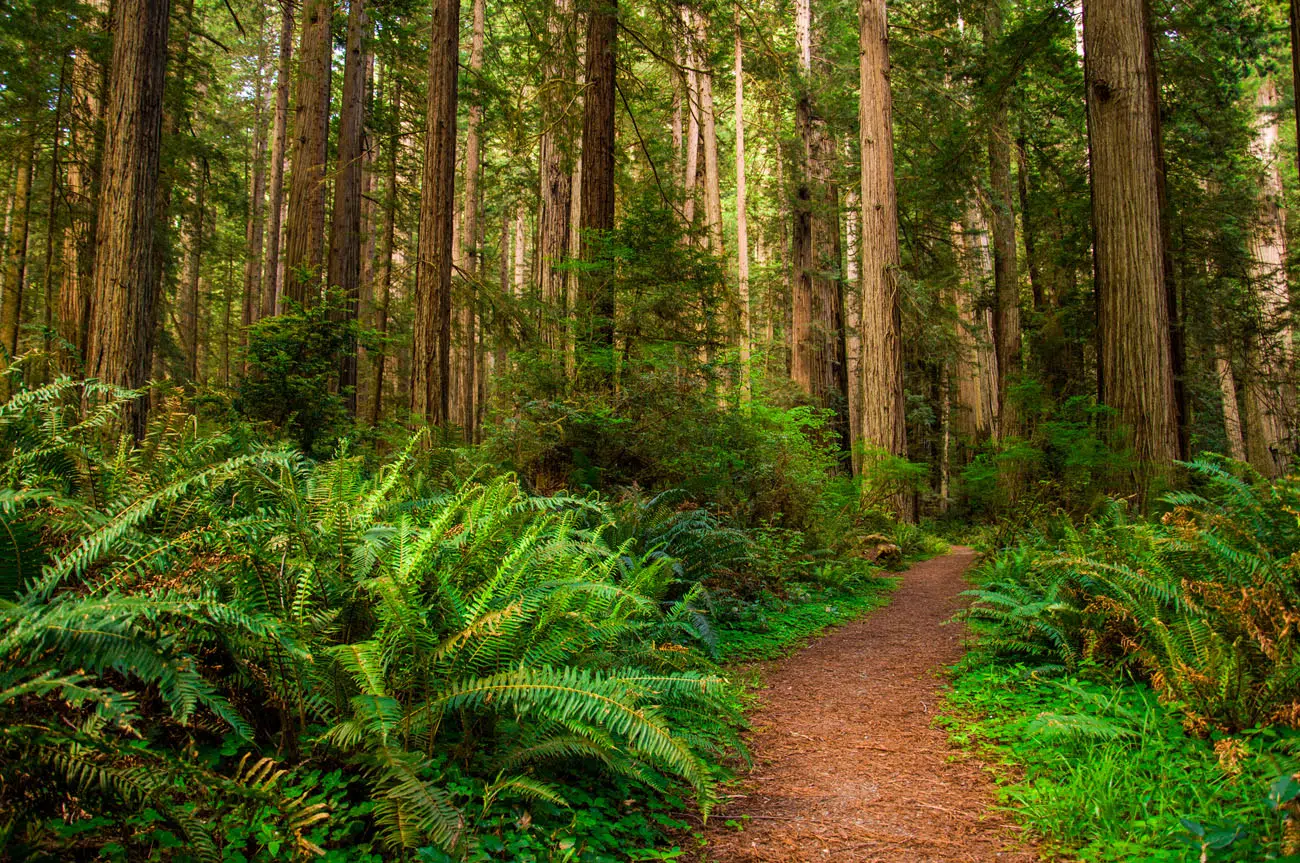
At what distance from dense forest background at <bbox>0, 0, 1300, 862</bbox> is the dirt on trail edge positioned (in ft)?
0.74

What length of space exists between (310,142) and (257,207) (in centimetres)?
1531

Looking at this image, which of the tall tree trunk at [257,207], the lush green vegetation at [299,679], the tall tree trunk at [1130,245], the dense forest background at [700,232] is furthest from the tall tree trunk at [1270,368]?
the tall tree trunk at [257,207]

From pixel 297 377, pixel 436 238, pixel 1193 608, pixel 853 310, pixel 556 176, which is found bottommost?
pixel 1193 608

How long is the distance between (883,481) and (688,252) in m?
4.94

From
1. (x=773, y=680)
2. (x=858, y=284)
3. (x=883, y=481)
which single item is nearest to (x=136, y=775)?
(x=773, y=680)

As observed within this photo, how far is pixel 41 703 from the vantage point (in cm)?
187

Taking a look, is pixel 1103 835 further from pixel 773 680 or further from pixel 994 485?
pixel 994 485

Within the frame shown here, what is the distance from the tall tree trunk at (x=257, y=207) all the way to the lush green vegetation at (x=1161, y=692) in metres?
19.9

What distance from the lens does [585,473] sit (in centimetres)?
699

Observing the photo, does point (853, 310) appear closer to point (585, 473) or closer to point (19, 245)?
point (585, 473)

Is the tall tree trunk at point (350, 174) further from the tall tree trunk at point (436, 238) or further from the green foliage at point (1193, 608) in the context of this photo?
the green foliage at point (1193, 608)

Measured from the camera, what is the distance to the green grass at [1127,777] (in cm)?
205

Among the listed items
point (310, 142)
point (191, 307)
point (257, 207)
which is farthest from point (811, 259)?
point (191, 307)

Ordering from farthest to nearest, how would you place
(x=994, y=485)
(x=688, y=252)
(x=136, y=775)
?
(x=994, y=485) < (x=688, y=252) < (x=136, y=775)
